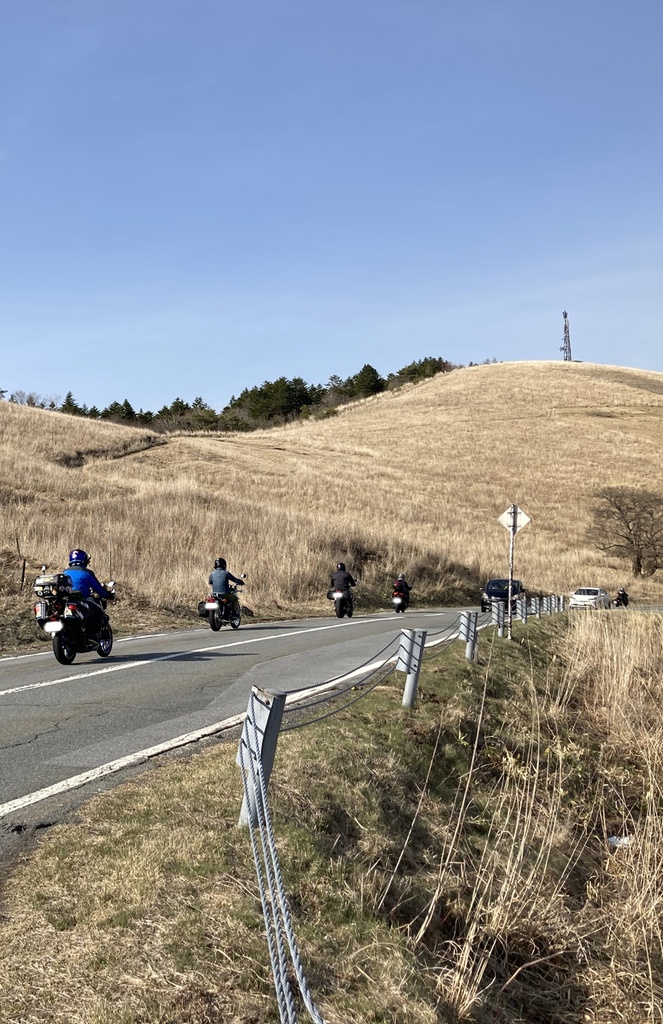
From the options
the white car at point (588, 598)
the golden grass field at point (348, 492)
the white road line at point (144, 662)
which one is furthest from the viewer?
the white car at point (588, 598)

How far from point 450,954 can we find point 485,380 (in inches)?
4084

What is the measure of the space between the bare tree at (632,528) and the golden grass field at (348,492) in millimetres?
1023

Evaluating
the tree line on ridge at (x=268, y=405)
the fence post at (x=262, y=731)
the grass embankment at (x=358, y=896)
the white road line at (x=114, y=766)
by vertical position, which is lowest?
the grass embankment at (x=358, y=896)

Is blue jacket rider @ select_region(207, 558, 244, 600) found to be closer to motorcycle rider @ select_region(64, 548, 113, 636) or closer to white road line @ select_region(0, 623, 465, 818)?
motorcycle rider @ select_region(64, 548, 113, 636)

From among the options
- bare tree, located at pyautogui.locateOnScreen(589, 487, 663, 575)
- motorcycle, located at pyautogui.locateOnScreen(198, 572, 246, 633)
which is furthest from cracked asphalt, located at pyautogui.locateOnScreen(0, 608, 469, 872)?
bare tree, located at pyautogui.locateOnScreen(589, 487, 663, 575)

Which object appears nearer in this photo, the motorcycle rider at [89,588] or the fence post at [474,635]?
the motorcycle rider at [89,588]

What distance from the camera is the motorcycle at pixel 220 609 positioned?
732 inches

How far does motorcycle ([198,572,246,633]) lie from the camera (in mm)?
18594

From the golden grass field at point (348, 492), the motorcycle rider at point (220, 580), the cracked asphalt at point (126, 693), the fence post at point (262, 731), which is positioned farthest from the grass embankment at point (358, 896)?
the golden grass field at point (348, 492)

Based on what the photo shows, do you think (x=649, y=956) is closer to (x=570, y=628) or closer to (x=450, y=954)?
(x=450, y=954)

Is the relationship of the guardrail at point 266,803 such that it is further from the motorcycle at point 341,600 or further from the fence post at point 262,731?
the motorcycle at point 341,600

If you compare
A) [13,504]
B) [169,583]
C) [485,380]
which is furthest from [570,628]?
[485,380]

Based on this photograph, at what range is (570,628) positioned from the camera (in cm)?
2016

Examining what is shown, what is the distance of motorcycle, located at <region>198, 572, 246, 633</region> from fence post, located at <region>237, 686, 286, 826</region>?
13288 millimetres
